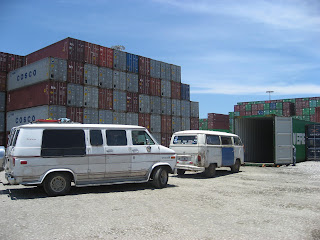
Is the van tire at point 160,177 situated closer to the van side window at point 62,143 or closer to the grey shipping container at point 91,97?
the van side window at point 62,143

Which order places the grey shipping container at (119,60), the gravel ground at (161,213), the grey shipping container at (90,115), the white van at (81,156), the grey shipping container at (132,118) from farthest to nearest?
the grey shipping container at (132,118)
the grey shipping container at (119,60)
the grey shipping container at (90,115)
the white van at (81,156)
the gravel ground at (161,213)

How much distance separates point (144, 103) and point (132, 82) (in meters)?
2.04

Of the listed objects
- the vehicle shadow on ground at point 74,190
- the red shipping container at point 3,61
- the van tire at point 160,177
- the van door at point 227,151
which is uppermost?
the red shipping container at point 3,61

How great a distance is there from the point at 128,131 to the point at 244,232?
5383 mm

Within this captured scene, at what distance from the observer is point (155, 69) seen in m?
25.7

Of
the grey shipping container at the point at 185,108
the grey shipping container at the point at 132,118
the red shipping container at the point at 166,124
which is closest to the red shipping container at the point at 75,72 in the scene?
the grey shipping container at the point at 132,118

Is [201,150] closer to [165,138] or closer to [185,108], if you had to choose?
[165,138]

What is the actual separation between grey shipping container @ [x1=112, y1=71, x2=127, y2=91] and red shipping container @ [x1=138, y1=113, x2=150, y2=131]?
8.96ft

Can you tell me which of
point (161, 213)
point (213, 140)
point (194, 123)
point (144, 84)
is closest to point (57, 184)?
point (161, 213)

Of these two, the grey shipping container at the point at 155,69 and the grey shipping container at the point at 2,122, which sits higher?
the grey shipping container at the point at 155,69

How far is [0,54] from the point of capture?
74.5 ft

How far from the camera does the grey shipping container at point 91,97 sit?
20.3m

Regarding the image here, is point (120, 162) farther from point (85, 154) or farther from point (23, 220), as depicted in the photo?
point (23, 220)

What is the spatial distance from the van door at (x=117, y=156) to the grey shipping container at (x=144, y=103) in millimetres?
14565
